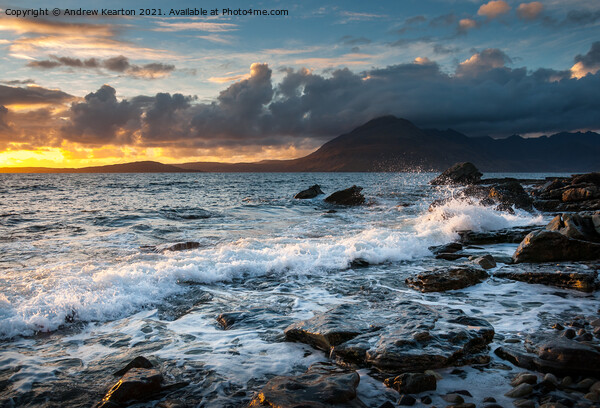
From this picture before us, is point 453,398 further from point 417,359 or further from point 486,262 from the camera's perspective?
point 486,262

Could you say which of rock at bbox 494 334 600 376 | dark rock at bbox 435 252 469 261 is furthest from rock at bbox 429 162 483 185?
rock at bbox 494 334 600 376

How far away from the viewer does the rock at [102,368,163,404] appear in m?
3.79

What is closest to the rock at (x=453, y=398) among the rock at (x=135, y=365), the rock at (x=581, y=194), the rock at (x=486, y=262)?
the rock at (x=135, y=365)

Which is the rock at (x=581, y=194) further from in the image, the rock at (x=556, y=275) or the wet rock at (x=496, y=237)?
the rock at (x=556, y=275)

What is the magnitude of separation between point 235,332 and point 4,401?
2820 millimetres

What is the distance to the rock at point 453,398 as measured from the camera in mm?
3588

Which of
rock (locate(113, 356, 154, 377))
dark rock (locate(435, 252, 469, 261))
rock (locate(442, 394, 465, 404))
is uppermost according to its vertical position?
rock (locate(442, 394, 465, 404))

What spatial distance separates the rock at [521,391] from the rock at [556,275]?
15.3 ft

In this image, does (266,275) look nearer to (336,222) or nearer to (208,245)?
(208,245)

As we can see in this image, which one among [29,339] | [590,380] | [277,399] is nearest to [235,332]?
[277,399]

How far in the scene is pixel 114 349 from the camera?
202 inches

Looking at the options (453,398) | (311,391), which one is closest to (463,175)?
(453,398)

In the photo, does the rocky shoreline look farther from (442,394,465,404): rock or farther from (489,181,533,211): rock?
(489,181,533,211): rock

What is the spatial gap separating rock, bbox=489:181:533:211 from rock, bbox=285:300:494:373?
17310 mm
